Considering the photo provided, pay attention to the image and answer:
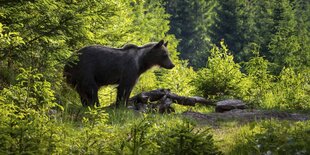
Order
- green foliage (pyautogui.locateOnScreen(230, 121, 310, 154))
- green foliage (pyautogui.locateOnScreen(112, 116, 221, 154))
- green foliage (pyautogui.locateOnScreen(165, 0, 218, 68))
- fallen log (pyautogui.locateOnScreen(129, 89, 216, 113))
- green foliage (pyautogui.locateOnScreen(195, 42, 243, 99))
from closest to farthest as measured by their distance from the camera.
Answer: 1. green foliage (pyautogui.locateOnScreen(112, 116, 221, 154))
2. green foliage (pyautogui.locateOnScreen(230, 121, 310, 154))
3. fallen log (pyautogui.locateOnScreen(129, 89, 216, 113))
4. green foliage (pyautogui.locateOnScreen(195, 42, 243, 99))
5. green foliage (pyautogui.locateOnScreen(165, 0, 218, 68))

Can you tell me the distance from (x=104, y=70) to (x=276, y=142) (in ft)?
23.2

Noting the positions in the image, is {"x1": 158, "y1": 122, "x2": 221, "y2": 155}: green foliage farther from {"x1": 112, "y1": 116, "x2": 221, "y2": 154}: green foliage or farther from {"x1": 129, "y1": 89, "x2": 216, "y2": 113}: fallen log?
{"x1": 129, "y1": 89, "x2": 216, "y2": 113}: fallen log

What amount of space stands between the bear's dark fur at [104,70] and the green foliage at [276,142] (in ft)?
19.5

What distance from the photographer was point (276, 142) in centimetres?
674

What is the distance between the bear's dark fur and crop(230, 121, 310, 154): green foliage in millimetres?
5951

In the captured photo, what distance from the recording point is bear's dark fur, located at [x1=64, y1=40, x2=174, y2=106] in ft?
41.7

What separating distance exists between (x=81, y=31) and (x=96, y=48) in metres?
2.48

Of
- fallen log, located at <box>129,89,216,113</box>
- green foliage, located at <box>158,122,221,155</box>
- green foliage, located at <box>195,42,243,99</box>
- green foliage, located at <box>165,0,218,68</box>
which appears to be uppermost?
green foliage, located at <box>165,0,218,68</box>

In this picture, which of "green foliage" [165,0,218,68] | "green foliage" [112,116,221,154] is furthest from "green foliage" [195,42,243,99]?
"green foliage" [165,0,218,68]

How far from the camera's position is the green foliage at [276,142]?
655 cm

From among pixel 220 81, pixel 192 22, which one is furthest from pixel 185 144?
pixel 192 22

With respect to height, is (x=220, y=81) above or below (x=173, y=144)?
above

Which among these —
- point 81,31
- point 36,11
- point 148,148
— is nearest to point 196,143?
point 148,148

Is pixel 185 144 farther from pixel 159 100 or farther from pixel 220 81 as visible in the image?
pixel 220 81
